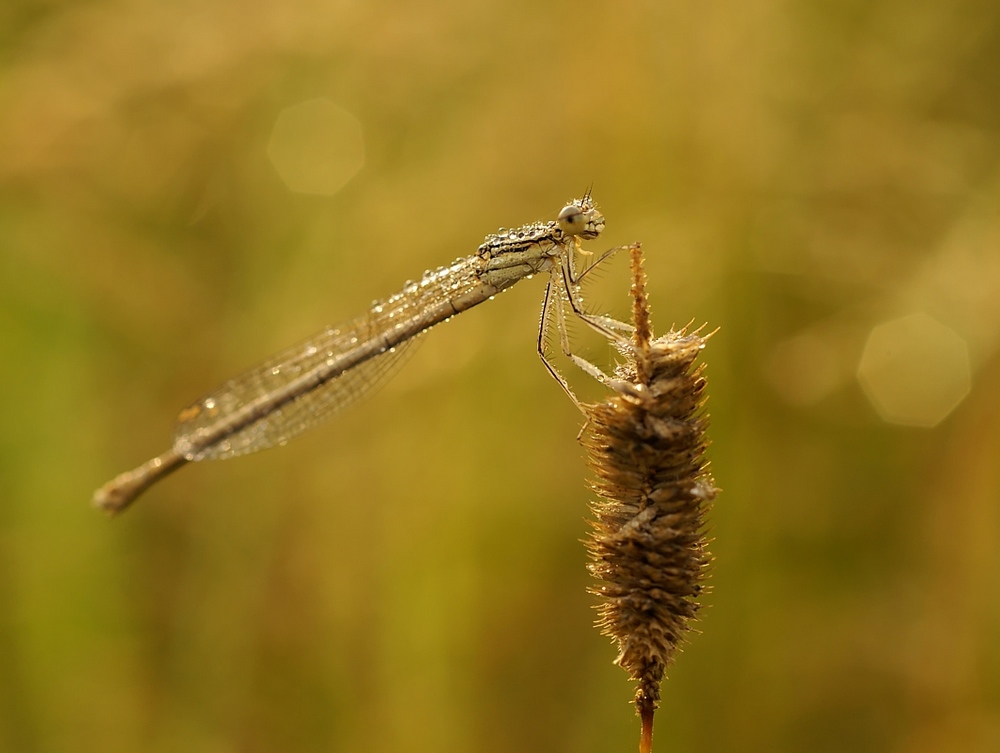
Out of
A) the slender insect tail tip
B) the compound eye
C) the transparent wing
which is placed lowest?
the slender insect tail tip

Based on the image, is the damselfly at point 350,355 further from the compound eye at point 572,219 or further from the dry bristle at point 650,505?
the dry bristle at point 650,505

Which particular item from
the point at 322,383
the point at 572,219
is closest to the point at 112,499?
the point at 322,383

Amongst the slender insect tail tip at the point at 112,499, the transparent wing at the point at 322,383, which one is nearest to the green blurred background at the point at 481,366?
the transparent wing at the point at 322,383

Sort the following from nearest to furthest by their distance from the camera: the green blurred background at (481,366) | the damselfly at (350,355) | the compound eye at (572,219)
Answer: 1. the green blurred background at (481,366)
2. the compound eye at (572,219)
3. the damselfly at (350,355)

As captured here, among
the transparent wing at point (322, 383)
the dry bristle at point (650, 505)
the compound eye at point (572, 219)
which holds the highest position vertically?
the compound eye at point (572, 219)

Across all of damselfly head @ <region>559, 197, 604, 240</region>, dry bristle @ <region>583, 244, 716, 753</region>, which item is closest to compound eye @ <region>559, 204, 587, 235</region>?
damselfly head @ <region>559, 197, 604, 240</region>

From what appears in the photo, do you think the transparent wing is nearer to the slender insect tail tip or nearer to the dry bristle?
the slender insect tail tip

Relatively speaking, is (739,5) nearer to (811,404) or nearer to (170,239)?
(811,404)
